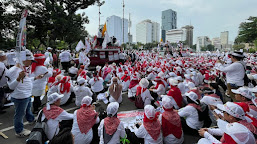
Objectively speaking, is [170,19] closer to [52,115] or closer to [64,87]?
[64,87]

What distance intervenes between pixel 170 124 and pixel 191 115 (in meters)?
0.69

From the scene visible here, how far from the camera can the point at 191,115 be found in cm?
324

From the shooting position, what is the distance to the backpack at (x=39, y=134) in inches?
85.4

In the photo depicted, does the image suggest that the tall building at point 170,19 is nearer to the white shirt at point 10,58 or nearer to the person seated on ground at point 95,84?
the white shirt at point 10,58

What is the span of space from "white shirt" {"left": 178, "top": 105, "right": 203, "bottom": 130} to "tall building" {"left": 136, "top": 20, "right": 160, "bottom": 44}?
105 meters

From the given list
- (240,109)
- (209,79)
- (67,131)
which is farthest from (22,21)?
(209,79)

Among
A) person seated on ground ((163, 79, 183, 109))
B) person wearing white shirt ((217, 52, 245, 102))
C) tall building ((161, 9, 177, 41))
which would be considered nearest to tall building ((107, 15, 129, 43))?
person seated on ground ((163, 79, 183, 109))

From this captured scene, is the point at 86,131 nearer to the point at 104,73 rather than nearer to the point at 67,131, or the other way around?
the point at 67,131

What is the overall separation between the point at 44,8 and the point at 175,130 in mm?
22607

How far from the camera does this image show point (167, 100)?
286 centimetres

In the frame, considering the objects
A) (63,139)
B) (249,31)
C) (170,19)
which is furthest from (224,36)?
(63,139)

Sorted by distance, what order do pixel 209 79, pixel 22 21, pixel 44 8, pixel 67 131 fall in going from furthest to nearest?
pixel 44 8
pixel 209 79
pixel 22 21
pixel 67 131

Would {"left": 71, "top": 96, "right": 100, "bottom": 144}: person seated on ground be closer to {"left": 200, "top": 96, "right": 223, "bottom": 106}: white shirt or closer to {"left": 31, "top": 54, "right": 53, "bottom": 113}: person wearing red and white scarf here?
{"left": 31, "top": 54, "right": 53, "bottom": 113}: person wearing red and white scarf

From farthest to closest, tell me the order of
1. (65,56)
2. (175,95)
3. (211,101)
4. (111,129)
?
(65,56) < (175,95) < (211,101) < (111,129)
